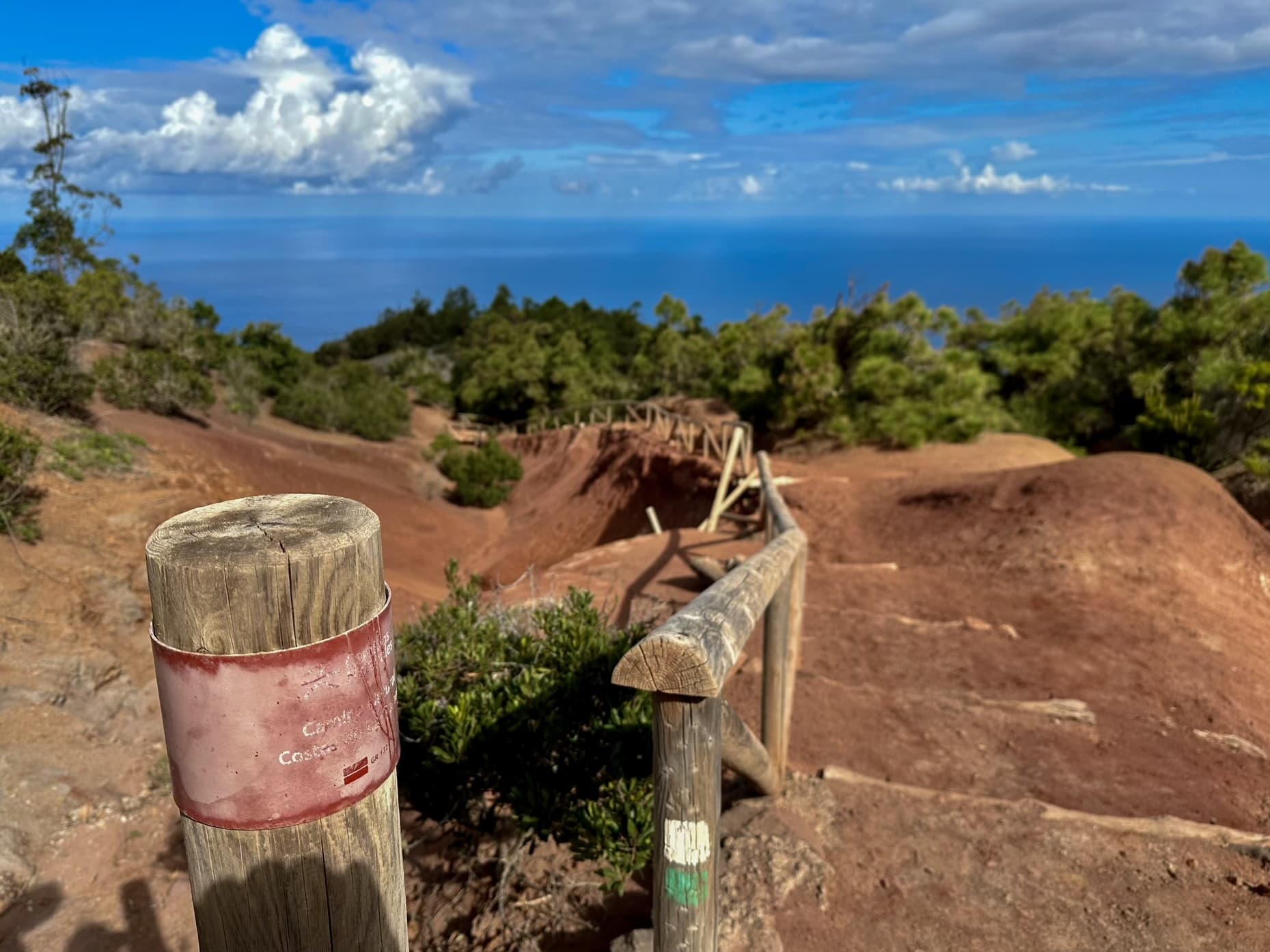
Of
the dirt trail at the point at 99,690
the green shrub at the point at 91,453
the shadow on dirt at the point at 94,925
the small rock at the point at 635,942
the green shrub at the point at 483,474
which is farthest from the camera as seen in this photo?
the green shrub at the point at 483,474

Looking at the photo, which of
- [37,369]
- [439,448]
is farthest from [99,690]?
[439,448]

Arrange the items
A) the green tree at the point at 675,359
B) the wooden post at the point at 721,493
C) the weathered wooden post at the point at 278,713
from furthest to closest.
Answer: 1. the green tree at the point at 675,359
2. the wooden post at the point at 721,493
3. the weathered wooden post at the point at 278,713

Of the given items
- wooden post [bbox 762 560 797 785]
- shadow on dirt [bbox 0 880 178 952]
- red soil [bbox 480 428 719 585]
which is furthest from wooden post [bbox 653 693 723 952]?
red soil [bbox 480 428 719 585]

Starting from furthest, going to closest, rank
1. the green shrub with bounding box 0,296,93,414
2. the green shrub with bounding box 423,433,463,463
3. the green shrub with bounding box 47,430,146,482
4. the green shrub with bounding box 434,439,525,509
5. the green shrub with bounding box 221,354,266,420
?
the green shrub with bounding box 423,433,463,463
the green shrub with bounding box 221,354,266,420
the green shrub with bounding box 434,439,525,509
the green shrub with bounding box 0,296,93,414
the green shrub with bounding box 47,430,146,482

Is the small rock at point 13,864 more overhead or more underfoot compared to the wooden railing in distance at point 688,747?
more underfoot

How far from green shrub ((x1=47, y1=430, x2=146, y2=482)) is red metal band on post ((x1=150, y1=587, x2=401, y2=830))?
10.8 meters

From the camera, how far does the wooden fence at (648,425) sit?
16062 mm

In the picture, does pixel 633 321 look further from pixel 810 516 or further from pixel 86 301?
pixel 810 516

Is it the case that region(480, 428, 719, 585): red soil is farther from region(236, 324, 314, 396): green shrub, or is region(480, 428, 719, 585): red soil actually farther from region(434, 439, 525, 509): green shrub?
region(236, 324, 314, 396): green shrub

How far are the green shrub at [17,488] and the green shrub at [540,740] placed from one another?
6.59 metres

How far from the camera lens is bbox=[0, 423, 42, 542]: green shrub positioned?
8102 millimetres

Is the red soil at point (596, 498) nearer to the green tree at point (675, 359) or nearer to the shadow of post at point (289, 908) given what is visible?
the green tree at point (675, 359)

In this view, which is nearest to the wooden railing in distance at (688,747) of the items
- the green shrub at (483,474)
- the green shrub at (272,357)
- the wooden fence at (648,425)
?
the wooden fence at (648,425)

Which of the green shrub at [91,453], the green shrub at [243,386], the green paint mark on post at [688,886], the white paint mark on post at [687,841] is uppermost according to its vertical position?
the white paint mark on post at [687,841]
